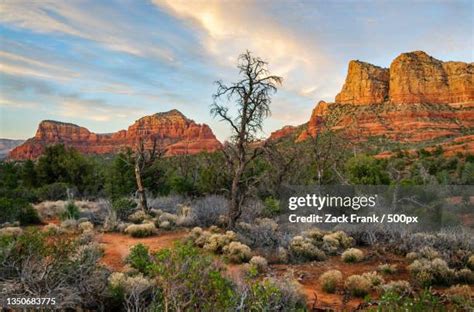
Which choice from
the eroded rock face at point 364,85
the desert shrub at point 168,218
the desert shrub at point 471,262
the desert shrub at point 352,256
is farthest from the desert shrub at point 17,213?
the eroded rock face at point 364,85

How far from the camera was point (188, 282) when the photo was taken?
4898mm

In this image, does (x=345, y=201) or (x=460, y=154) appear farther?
(x=460, y=154)

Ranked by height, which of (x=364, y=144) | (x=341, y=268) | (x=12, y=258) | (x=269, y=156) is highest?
(x=364, y=144)

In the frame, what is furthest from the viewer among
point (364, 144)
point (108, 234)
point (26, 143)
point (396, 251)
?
point (26, 143)

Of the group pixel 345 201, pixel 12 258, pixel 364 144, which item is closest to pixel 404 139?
pixel 364 144

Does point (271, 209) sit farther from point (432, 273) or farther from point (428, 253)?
point (432, 273)

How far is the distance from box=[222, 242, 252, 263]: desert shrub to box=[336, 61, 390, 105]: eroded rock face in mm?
90729

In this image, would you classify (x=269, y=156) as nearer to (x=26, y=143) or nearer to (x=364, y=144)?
(x=364, y=144)

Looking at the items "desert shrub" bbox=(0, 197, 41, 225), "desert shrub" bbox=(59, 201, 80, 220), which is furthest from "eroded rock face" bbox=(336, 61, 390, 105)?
"desert shrub" bbox=(0, 197, 41, 225)

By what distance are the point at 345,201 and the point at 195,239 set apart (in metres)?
6.84

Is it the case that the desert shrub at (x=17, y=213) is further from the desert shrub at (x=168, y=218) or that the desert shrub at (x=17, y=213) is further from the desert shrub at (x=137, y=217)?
the desert shrub at (x=168, y=218)

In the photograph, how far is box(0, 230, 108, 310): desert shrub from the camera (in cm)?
545

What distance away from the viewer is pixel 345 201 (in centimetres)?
1628

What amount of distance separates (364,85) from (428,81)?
15175 mm
